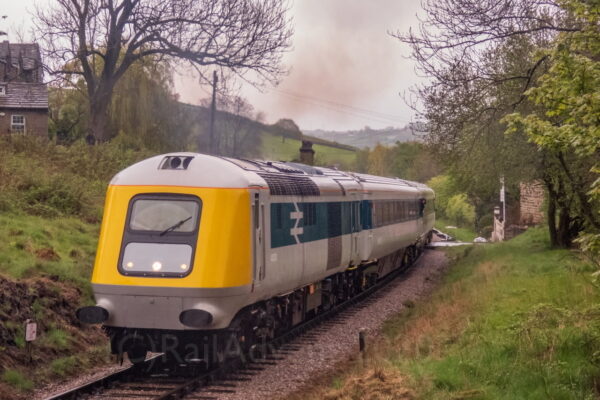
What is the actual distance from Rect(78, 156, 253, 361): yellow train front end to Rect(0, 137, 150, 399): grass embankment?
141 centimetres

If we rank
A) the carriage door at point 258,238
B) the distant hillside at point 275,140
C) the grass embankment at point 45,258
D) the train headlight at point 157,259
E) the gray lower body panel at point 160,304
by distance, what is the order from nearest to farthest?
the gray lower body panel at point 160,304, the train headlight at point 157,259, the carriage door at point 258,238, the grass embankment at point 45,258, the distant hillside at point 275,140

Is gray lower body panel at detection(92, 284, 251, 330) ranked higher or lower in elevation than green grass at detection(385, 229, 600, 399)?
higher

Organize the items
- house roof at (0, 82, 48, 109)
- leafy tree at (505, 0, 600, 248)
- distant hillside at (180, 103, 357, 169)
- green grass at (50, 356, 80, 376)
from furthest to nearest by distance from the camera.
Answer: distant hillside at (180, 103, 357, 169)
house roof at (0, 82, 48, 109)
green grass at (50, 356, 80, 376)
leafy tree at (505, 0, 600, 248)

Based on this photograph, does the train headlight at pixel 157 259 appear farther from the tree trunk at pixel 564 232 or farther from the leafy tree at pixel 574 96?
the tree trunk at pixel 564 232

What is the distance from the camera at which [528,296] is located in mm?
15352

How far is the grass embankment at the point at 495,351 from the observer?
9.22m

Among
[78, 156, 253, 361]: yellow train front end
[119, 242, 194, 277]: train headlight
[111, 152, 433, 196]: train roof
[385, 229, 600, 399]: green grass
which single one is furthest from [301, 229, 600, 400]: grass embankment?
[111, 152, 433, 196]: train roof

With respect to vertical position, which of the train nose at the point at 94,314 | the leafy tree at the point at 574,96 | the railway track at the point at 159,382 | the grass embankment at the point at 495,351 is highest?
the leafy tree at the point at 574,96

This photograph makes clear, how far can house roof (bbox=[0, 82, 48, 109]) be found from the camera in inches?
1542

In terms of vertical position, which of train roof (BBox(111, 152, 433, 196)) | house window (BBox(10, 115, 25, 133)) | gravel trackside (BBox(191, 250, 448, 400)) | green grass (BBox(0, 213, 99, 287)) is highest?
house window (BBox(10, 115, 25, 133))

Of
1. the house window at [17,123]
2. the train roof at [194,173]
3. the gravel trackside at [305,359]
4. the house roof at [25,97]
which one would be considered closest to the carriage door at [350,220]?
the gravel trackside at [305,359]

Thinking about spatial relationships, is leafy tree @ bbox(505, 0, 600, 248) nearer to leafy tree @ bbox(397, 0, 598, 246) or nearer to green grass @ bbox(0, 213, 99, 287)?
leafy tree @ bbox(397, 0, 598, 246)

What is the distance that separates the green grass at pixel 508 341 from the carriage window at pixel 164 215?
136 inches

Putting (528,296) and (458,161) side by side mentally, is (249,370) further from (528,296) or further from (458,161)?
(458,161)
